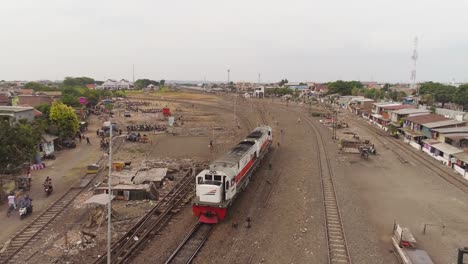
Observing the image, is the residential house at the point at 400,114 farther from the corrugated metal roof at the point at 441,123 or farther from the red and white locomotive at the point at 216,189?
the red and white locomotive at the point at 216,189

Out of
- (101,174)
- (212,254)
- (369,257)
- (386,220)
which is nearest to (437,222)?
(386,220)

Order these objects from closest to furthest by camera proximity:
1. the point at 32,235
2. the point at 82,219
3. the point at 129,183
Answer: the point at 32,235
the point at 82,219
the point at 129,183

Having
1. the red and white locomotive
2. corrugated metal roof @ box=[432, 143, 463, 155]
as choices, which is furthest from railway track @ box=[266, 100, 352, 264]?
corrugated metal roof @ box=[432, 143, 463, 155]

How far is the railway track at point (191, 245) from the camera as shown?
17641 millimetres

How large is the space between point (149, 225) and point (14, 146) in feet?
47.0

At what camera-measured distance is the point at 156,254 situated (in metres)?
18.3

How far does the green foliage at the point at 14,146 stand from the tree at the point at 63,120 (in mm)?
14541

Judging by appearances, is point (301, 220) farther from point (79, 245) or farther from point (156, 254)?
point (79, 245)

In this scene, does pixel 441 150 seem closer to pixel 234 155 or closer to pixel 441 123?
pixel 441 123

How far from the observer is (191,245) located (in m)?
19.2

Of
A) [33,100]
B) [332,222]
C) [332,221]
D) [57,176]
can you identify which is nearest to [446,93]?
[332,221]

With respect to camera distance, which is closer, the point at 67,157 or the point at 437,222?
the point at 437,222

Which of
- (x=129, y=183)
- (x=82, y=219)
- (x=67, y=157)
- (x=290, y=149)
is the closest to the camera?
(x=82, y=219)

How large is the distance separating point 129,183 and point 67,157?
15.5 m
